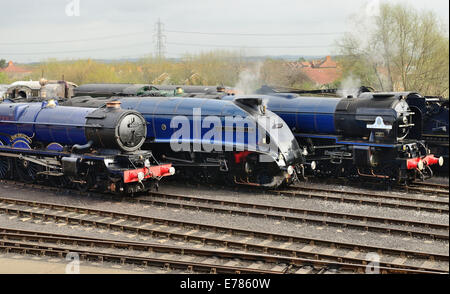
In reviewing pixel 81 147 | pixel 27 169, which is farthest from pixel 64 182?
pixel 81 147

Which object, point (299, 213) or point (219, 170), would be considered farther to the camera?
point (219, 170)

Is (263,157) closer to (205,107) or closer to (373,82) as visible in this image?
(205,107)

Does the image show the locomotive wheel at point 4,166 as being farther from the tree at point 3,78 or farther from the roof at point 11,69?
the tree at point 3,78

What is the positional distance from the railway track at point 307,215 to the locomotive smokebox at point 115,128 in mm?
1580

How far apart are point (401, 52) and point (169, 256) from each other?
13377mm

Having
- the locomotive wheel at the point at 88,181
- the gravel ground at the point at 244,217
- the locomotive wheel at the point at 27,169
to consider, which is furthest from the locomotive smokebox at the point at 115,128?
the locomotive wheel at the point at 27,169

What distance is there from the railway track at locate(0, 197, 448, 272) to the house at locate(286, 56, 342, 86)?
936 inches

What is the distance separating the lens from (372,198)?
13.9 m

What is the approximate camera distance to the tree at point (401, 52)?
1550cm

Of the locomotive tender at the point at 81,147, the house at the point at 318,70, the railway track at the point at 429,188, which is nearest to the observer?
the locomotive tender at the point at 81,147

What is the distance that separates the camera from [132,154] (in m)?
13.4
